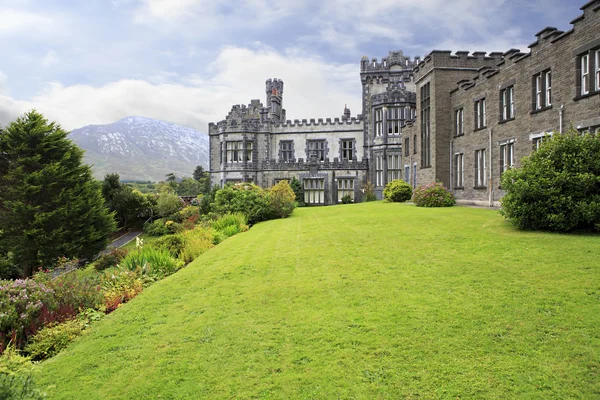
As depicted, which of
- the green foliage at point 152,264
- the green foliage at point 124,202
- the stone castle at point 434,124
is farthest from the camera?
the green foliage at point 124,202

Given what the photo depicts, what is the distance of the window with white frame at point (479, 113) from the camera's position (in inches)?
933

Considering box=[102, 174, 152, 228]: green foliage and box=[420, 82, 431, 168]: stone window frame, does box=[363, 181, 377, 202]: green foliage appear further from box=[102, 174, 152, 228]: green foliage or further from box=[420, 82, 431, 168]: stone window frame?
box=[102, 174, 152, 228]: green foliage

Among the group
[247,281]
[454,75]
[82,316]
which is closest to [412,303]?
[247,281]

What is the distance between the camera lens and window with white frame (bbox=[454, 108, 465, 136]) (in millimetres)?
26117

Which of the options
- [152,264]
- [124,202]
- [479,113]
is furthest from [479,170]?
[124,202]

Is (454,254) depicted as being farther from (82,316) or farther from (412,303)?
(82,316)

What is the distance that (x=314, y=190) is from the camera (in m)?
42.1

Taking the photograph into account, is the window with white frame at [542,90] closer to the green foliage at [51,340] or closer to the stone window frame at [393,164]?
the green foliage at [51,340]

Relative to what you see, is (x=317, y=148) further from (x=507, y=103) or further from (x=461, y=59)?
(x=507, y=103)

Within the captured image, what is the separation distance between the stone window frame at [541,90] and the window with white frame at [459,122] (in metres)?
7.05

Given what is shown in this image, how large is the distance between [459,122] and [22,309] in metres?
25.8

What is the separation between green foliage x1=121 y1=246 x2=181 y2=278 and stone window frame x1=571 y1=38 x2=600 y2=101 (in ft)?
52.4

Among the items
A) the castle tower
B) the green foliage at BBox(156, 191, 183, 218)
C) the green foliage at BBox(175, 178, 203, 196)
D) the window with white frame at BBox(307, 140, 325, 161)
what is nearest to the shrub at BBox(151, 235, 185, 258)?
the green foliage at BBox(156, 191, 183, 218)

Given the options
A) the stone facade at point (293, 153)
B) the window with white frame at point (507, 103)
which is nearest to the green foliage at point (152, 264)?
the window with white frame at point (507, 103)
